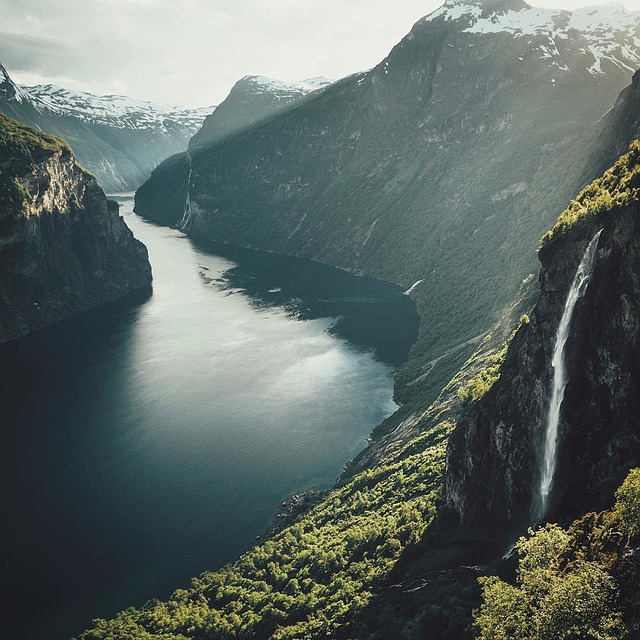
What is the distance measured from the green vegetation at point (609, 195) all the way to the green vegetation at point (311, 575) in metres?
34.0

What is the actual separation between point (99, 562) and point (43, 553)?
311 inches

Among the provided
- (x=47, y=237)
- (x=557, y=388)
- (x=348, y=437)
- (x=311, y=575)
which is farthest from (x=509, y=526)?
(x=47, y=237)

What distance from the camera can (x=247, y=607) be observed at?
60.1 metres

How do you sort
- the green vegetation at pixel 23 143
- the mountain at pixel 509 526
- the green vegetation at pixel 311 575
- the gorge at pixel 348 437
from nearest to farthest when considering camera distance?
the mountain at pixel 509 526, the gorge at pixel 348 437, the green vegetation at pixel 311 575, the green vegetation at pixel 23 143

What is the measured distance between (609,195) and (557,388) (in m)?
16.8

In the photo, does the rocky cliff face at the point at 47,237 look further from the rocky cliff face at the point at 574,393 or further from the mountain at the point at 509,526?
the rocky cliff face at the point at 574,393

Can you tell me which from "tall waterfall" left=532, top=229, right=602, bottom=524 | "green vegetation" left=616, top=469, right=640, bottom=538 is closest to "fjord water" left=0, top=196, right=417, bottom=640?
"tall waterfall" left=532, top=229, right=602, bottom=524

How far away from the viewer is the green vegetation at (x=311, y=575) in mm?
56312

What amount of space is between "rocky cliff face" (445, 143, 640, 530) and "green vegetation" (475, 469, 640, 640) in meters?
4.25

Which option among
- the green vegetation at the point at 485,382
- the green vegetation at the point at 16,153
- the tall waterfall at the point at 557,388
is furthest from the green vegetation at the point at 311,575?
the green vegetation at the point at 16,153

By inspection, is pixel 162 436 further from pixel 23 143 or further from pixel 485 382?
pixel 23 143

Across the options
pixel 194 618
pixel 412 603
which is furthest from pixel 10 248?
pixel 412 603

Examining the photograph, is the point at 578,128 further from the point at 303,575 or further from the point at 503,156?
the point at 303,575

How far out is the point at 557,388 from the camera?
1838 inches
